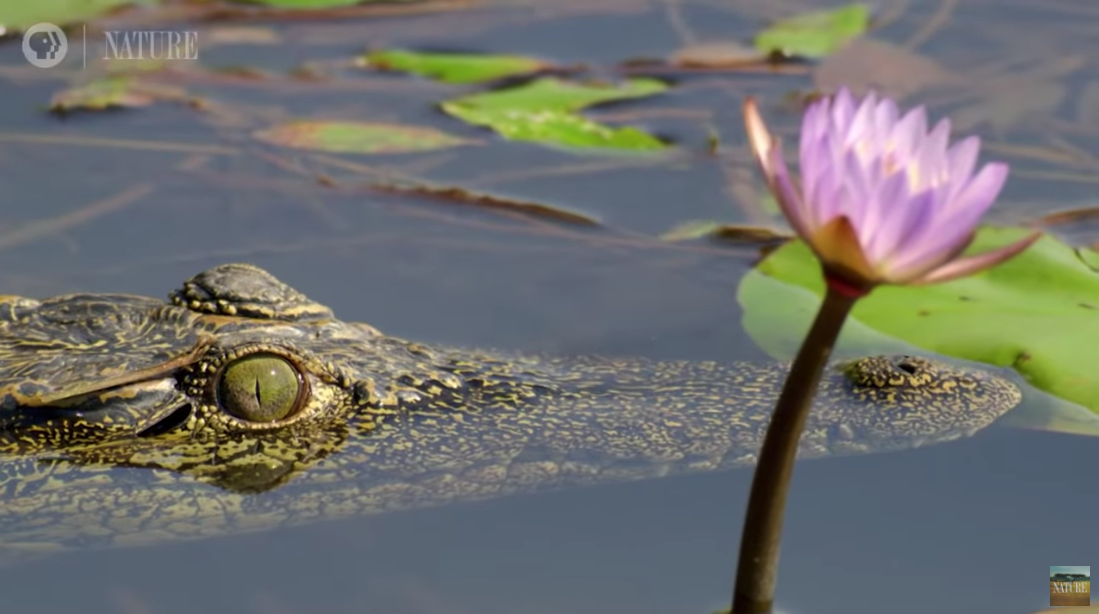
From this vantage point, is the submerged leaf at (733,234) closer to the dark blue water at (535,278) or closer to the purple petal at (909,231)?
the dark blue water at (535,278)

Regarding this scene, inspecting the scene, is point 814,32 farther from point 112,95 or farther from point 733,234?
point 112,95

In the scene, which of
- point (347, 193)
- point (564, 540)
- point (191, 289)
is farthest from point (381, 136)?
point (564, 540)

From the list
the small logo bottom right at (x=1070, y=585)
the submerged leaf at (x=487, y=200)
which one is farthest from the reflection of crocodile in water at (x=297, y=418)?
the submerged leaf at (x=487, y=200)

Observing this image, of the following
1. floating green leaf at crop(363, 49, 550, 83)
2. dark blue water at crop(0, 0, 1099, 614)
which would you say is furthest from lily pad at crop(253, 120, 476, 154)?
floating green leaf at crop(363, 49, 550, 83)

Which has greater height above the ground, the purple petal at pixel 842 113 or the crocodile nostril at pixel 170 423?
the purple petal at pixel 842 113

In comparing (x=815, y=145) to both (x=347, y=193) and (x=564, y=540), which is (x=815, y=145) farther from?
(x=347, y=193)

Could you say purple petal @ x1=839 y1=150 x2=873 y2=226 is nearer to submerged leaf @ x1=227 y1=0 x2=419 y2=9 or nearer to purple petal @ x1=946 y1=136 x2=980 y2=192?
purple petal @ x1=946 y1=136 x2=980 y2=192

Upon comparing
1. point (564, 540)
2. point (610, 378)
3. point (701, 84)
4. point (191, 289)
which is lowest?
point (564, 540)
